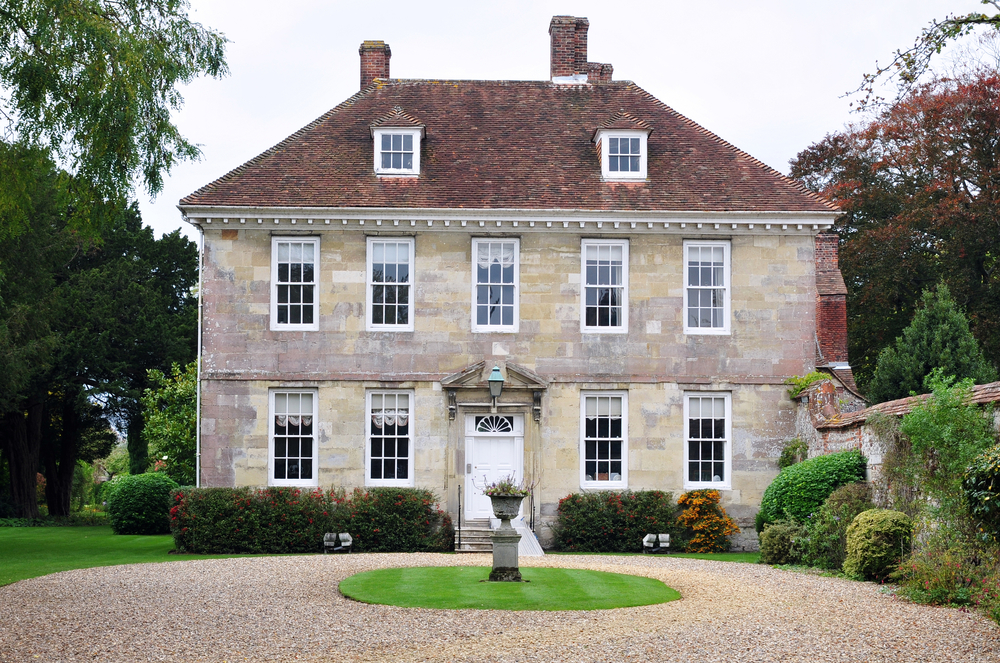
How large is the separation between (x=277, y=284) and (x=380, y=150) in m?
3.71

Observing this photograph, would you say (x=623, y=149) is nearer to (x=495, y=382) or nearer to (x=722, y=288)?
(x=722, y=288)

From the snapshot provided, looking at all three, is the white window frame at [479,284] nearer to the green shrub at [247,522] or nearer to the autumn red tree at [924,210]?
the green shrub at [247,522]

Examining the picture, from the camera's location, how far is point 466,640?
10.4 m

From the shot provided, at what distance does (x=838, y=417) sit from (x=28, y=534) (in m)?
Answer: 22.2

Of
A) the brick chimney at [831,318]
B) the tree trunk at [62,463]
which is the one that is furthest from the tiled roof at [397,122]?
the tree trunk at [62,463]

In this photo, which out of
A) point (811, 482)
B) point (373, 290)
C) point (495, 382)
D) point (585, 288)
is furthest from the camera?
point (585, 288)

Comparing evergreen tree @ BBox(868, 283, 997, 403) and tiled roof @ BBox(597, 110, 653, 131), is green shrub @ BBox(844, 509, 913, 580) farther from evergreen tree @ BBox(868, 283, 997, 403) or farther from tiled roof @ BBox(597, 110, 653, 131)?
evergreen tree @ BBox(868, 283, 997, 403)

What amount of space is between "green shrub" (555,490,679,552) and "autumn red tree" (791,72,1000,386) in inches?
567

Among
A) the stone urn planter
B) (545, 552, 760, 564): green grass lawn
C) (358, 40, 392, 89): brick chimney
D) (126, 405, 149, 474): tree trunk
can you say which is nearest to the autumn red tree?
(545, 552, 760, 564): green grass lawn

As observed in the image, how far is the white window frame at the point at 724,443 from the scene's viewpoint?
2211 cm

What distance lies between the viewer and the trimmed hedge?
20.4 metres

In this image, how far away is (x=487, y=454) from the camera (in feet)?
72.4

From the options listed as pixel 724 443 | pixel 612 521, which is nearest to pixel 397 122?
pixel 612 521

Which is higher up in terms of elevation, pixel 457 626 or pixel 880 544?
pixel 880 544
